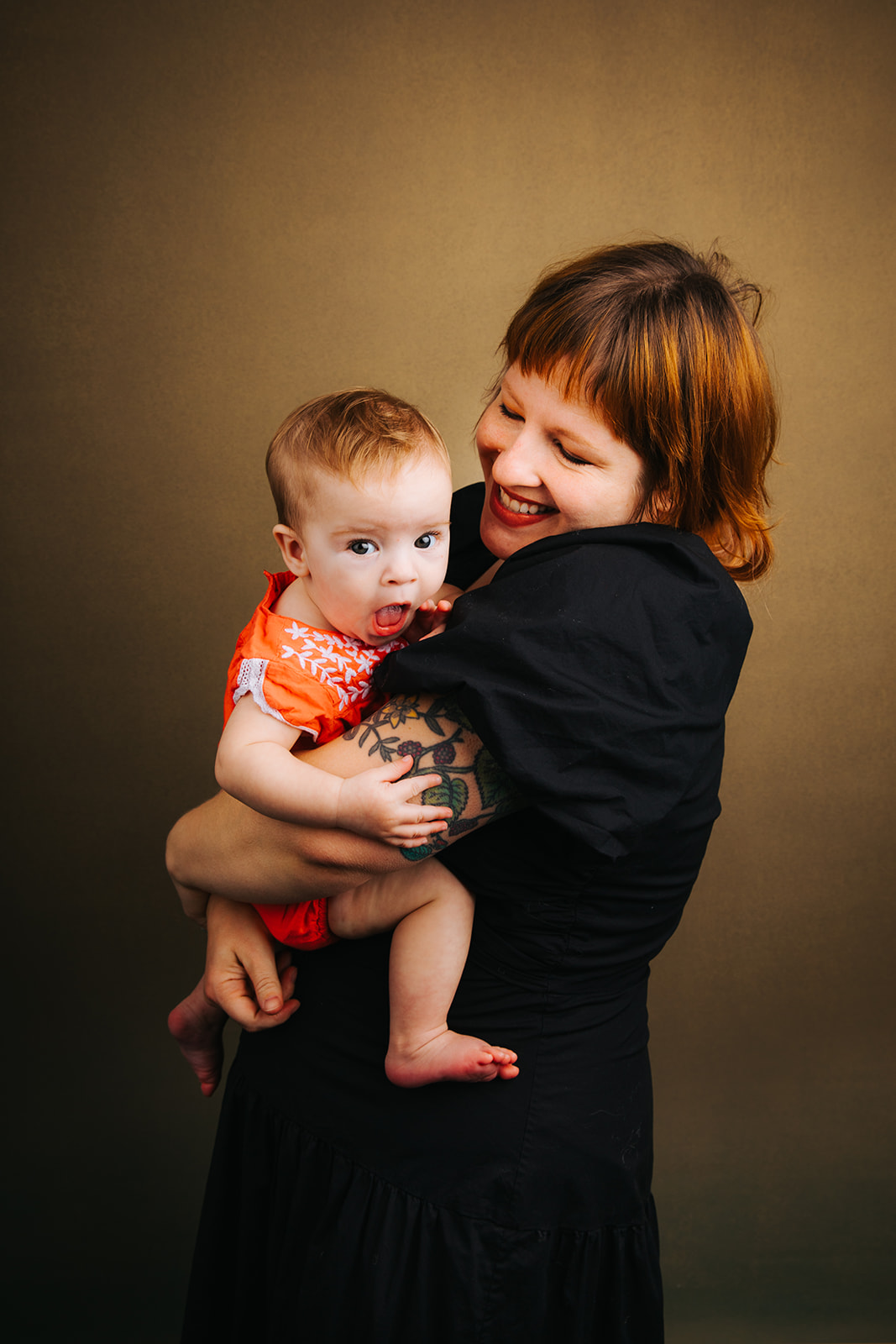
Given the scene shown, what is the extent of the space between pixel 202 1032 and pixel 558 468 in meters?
1.06

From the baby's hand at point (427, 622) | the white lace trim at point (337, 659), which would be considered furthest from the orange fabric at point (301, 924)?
the baby's hand at point (427, 622)

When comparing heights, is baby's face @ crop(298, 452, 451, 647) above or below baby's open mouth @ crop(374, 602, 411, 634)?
above

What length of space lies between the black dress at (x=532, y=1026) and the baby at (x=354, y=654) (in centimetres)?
6

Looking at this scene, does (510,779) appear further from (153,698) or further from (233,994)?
(153,698)

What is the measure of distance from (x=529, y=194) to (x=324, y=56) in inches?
22.6

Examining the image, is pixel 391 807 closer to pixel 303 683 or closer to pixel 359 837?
pixel 359 837

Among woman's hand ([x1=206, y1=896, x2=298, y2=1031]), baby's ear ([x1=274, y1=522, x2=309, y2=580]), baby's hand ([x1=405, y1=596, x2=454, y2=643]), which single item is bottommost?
woman's hand ([x1=206, y1=896, x2=298, y2=1031])

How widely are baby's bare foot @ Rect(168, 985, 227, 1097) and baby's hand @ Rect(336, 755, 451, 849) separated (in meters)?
0.60

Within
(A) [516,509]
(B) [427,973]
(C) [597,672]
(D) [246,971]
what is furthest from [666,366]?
(D) [246,971]

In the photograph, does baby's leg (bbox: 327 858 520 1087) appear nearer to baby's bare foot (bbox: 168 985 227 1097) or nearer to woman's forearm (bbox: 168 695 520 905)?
woman's forearm (bbox: 168 695 520 905)

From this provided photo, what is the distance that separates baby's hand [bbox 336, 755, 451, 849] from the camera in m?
1.08

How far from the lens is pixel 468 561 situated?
1.54 m

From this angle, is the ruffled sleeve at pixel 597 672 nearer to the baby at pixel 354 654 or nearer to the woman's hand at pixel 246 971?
the baby at pixel 354 654

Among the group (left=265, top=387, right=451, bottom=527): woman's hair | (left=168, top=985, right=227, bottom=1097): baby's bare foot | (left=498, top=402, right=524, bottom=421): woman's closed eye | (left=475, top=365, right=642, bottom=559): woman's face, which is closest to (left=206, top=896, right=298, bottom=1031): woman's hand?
(left=168, top=985, right=227, bottom=1097): baby's bare foot
